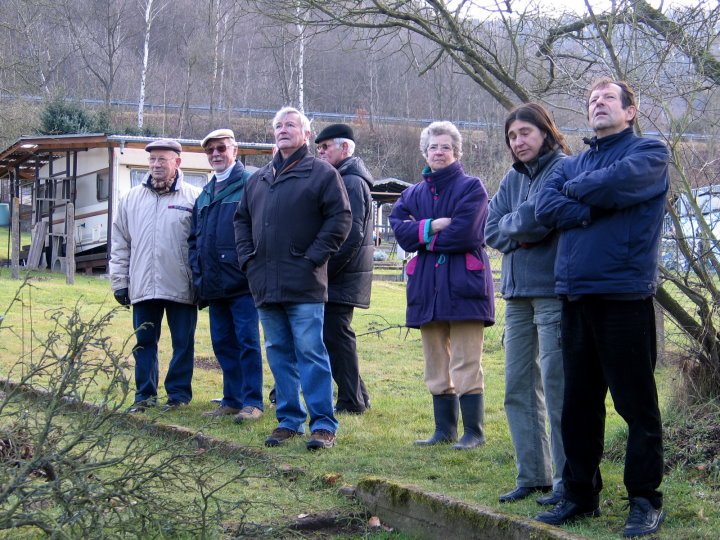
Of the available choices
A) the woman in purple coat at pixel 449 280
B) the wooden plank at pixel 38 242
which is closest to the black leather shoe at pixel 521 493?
the woman in purple coat at pixel 449 280

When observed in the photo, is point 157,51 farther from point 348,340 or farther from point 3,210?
point 348,340

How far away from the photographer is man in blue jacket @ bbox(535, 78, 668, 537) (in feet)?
12.2

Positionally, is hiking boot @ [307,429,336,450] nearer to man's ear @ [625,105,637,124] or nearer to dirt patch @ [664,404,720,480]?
dirt patch @ [664,404,720,480]

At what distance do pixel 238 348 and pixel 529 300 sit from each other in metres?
3.22

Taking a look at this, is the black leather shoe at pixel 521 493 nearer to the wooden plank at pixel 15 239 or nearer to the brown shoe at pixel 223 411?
the brown shoe at pixel 223 411

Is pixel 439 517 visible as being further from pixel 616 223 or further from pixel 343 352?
pixel 343 352

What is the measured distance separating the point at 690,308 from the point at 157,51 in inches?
1913

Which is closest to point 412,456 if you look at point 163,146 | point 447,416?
point 447,416

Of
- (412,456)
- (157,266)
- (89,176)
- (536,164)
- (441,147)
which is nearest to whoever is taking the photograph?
(536,164)

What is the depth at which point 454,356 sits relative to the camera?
5.75 m

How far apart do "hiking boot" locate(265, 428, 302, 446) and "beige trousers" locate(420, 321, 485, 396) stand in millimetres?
996

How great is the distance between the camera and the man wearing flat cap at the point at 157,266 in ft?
23.1

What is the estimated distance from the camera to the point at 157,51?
50.4 m

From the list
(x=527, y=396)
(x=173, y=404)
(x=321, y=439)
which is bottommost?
(x=173, y=404)
